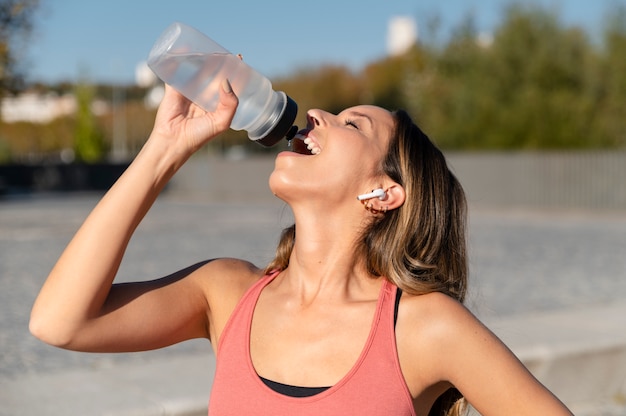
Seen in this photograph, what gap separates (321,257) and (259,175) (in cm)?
3911

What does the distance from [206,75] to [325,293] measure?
2.48 feet

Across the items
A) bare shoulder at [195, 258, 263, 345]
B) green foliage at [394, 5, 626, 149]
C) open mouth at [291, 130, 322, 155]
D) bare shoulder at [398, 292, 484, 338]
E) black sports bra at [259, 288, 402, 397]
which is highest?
open mouth at [291, 130, 322, 155]

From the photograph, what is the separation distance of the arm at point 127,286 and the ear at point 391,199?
0.46m

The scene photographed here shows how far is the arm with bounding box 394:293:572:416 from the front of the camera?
7.30ft

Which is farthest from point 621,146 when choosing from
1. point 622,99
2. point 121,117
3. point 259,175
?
point 121,117

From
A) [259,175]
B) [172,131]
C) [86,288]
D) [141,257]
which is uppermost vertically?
[172,131]

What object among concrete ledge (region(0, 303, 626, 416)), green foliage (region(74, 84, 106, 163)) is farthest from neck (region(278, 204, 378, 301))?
green foliage (region(74, 84, 106, 163))

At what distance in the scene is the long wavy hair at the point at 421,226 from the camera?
8.39ft

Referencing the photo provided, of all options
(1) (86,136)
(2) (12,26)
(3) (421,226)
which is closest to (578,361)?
(3) (421,226)

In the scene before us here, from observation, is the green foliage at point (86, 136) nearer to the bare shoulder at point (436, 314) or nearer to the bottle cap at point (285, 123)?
the bottle cap at point (285, 123)

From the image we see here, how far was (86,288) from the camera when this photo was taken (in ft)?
7.75

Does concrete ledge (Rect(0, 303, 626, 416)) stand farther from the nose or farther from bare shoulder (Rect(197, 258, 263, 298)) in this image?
the nose

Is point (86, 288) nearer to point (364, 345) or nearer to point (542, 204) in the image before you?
point (364, 345)

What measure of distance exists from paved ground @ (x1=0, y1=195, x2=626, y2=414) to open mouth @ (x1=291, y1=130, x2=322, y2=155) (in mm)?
559
